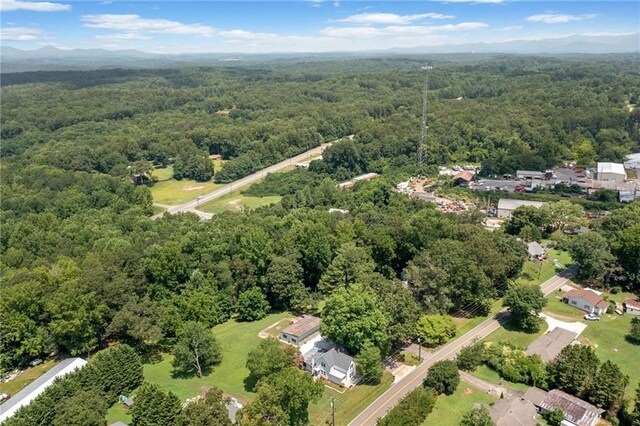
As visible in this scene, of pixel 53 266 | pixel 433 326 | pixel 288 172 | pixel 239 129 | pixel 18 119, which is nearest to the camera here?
pixel 433 326

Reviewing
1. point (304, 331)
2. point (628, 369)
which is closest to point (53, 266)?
point (304, 331)

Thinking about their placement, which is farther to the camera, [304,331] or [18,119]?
[18,119]

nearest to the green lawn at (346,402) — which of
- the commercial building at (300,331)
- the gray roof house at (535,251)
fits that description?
the commercial building at (300,331)

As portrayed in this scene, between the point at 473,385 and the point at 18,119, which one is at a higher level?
the point at 18,119

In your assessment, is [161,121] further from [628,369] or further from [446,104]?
[628,369]

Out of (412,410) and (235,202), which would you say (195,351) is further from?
(235,202)

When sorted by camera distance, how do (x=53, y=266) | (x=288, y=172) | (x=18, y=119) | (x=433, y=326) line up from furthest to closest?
1. (x=18, y=119)
2. (x=288, y=172)
3. (x=53, y=266)
4. (x=433, y=326)

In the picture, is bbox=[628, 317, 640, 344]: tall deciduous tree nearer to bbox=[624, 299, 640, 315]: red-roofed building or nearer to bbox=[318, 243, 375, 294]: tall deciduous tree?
bbox=[624, 299, 640, 315]: red-roofed building
